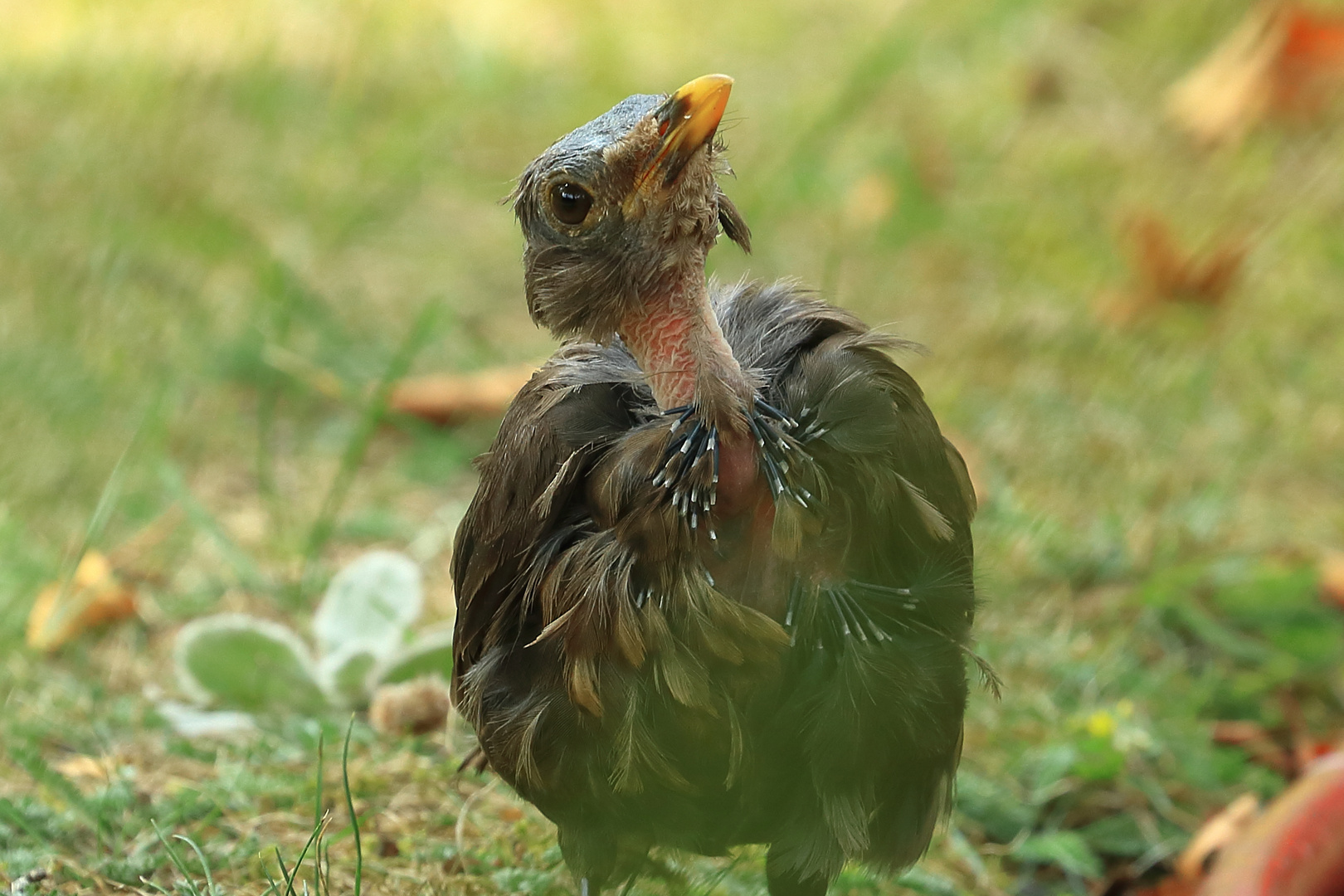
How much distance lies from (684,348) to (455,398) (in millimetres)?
1988

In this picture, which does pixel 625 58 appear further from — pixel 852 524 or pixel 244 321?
pixel 852 524

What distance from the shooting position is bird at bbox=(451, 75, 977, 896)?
1.51m

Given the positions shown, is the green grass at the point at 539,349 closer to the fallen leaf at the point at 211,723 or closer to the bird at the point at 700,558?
the fallen leaf at the point at 211,723

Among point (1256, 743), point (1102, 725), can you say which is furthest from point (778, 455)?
point (1256, 743)

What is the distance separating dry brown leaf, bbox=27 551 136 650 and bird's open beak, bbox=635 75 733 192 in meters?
1.61

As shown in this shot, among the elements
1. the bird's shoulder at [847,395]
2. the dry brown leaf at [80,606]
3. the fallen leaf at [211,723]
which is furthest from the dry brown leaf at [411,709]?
the bird's shoulder at [847,395]

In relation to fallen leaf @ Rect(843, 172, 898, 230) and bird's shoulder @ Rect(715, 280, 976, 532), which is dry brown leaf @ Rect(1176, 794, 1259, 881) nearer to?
bird's shoulder @ Rect(715, 280, 976, 532)

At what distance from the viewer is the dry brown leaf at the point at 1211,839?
218cm

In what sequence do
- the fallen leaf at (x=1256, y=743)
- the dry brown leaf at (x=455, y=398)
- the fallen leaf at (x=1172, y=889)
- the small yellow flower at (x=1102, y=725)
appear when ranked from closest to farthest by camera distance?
the fallen leaf at (x=1172, y=889) < the small yellow flower at (x=1102, y=725) < the fallen leaf at (x=1256, y=743) < the dry brown leaf at (x=455, y=398)

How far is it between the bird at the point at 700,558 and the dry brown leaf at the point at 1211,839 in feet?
2.45

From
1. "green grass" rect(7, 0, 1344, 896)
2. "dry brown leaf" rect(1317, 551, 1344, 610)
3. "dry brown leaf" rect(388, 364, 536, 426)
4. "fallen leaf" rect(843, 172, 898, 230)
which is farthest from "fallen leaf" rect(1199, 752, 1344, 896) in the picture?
"fallen leaf" rect(843, 172, 898, 230)

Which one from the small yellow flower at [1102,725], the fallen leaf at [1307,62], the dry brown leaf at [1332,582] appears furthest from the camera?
the fallen leaf at [1307,62]

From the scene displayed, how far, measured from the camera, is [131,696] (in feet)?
8.42

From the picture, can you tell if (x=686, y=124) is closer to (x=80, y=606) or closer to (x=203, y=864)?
(x=203, y=864)
